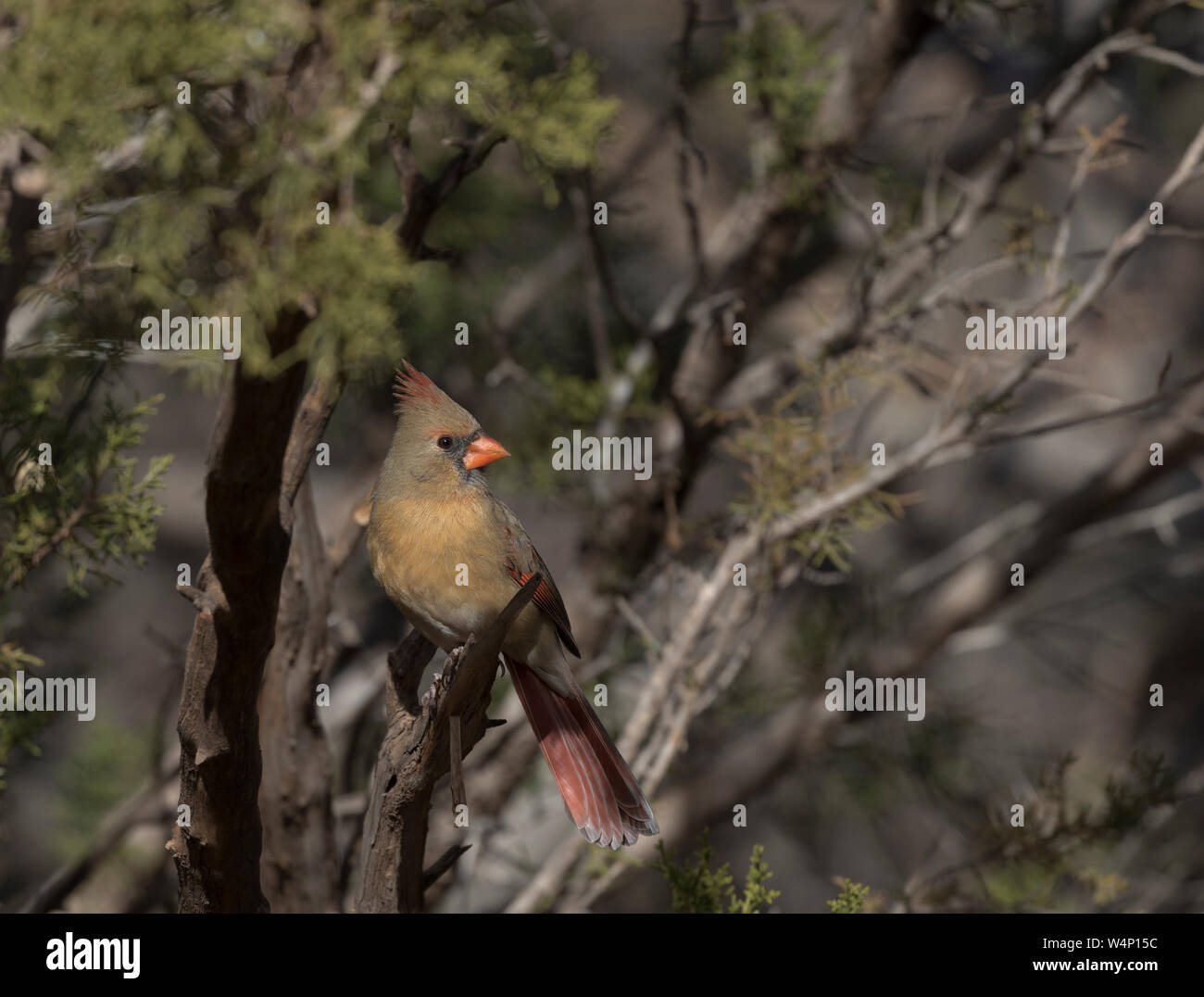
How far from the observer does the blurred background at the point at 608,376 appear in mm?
1614

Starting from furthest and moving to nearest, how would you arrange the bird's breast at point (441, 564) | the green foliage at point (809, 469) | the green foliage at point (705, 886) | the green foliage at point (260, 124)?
the green foliage at point (809, 469) < the green foliage at point (705, 886) < the bird's breast at point (441, 564) < the green foliage at point (260, 124)

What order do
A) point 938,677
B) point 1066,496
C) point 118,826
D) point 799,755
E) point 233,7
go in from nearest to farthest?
point 233,7 < point 118,826 < point 799,755 < point 1066,496 < point 938,677

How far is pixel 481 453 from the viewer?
2.08 meters

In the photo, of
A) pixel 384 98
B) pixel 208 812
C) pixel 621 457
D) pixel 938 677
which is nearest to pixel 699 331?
pixel 621 457

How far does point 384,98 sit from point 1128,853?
3.43 m

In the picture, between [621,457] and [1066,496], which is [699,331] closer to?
[621,457]

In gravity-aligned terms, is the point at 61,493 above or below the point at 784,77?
below

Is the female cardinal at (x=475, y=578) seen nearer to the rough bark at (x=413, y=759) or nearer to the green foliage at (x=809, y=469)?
the rough bark at (x=413, y=759)

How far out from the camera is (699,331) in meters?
3.38

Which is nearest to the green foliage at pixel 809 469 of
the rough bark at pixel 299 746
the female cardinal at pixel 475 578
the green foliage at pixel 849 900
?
the green foliage at pixel 849 900

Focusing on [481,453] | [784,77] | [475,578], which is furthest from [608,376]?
[475,578]

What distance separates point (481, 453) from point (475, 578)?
23 centimetres

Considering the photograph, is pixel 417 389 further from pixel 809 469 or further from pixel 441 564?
pixel 809 469

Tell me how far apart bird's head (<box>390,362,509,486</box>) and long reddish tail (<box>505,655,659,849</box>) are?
35 cm
